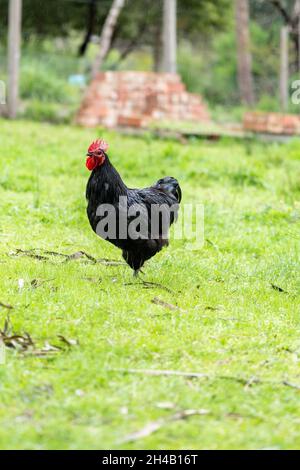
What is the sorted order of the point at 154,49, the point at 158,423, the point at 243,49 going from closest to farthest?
the point at 158,423
the point at 243,49
the point at 154,49

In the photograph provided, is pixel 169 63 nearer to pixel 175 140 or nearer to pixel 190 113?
pixel 190 113

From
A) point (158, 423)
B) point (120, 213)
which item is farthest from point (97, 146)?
point (158, 423)

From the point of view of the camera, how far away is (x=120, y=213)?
231 inches

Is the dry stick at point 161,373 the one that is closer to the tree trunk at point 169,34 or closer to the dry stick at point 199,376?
the dry stick at point 199,376

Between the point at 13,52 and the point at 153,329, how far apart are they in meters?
11.2

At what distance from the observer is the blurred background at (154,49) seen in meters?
18.0

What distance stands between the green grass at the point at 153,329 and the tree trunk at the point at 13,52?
20.3ft

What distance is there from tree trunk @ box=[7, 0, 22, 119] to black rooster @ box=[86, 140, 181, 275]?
380 inches

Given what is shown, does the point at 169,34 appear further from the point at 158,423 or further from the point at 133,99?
the point at 158,423

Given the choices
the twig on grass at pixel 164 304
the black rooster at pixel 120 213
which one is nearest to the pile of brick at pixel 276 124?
the black rooster at pixel 120 213

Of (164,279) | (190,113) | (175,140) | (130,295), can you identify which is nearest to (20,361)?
(130,295)

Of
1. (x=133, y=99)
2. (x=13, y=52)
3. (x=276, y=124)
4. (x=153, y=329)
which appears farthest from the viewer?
(x=133, y=99)

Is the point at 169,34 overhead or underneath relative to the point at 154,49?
underneath

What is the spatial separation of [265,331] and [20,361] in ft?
5.42
